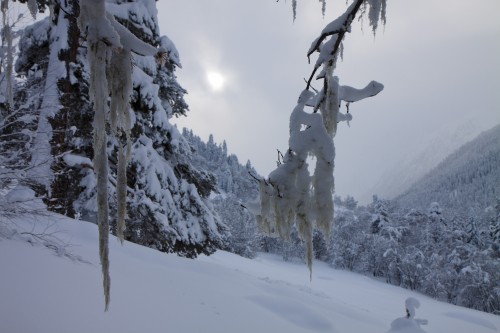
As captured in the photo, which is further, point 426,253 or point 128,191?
point 426,253

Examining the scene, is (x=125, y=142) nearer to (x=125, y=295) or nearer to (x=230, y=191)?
(x=125, y=295)

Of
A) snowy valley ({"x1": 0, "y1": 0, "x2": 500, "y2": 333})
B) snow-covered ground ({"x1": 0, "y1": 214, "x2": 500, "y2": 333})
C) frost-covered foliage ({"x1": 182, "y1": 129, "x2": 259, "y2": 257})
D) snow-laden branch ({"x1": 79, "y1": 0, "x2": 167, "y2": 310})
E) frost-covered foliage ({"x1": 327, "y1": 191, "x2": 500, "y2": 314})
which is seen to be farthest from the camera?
frost-covered foliage ({"x1": 327, "y1": 191, "x2": 500, "y2": 314})

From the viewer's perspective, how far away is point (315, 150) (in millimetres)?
1682

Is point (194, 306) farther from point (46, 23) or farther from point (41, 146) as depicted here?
point (46, 23)

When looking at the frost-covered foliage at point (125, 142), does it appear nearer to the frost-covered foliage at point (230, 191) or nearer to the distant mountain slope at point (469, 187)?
the frost-covered foliage at point (230, 191)

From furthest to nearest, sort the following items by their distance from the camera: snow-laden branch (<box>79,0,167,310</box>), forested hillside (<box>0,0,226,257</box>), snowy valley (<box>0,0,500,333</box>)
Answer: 1. forested hillside (<box>0,0,226,257</box>)
2. snowy valley (<box>0,0,500,333</box>)
3. snow-laden branch (<box>79,0,167,310</box>)

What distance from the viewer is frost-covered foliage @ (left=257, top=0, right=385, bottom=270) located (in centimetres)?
168

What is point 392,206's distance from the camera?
4825 cm

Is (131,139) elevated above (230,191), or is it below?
below

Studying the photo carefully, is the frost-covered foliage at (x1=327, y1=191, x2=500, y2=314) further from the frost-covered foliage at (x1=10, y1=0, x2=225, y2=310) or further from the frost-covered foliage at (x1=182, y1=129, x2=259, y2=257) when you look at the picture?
the frost-covered foliage at (x1=10, y1=0, x2=225, y2=310)

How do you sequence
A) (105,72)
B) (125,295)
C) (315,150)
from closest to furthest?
1. (105,72)
2. (315,150)
3. (125,295)

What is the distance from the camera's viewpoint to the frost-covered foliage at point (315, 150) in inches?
66.2

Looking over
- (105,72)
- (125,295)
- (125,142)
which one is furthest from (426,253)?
(105,72)

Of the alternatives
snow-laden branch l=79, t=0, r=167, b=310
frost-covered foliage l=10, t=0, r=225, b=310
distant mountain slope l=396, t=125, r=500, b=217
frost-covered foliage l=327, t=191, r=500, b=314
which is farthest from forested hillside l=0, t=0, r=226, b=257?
distant mountain slope l=396, t=125, r=500, b=217
